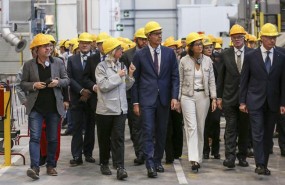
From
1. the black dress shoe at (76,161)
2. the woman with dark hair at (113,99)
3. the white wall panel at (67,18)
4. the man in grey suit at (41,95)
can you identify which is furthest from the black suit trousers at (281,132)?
the white wall panel at (67,18)

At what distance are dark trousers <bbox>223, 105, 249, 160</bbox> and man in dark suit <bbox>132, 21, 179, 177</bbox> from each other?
97 centimetres

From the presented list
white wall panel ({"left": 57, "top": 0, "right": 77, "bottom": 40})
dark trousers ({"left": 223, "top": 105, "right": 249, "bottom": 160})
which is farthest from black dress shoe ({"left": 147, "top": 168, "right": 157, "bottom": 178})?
white wall panel ({"left": 57, "top": 0, "right": 77, "bottom": 40})

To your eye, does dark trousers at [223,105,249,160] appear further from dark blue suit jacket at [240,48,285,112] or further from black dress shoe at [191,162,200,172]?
dark blue suit jacket at [240,48,285,112]

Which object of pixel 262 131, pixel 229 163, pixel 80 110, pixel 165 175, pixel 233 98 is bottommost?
pixel 165 175

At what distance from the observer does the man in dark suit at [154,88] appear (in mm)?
9062

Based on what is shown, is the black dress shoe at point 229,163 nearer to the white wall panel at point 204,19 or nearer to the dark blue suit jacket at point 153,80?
the dark blue suit jacket at point 153,80

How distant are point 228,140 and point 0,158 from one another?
381 centimetres

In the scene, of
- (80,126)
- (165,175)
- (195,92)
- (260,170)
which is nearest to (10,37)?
(80,126)

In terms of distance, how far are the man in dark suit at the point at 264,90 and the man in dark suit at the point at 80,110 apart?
2571 mm

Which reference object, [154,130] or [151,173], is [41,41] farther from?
[151,173]

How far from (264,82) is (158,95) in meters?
1.48

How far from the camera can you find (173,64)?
9234 mm

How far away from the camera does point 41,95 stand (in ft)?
29.0

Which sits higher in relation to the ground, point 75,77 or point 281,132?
point 75,77
